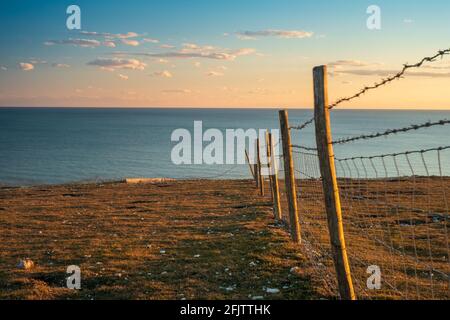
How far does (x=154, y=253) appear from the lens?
1310cm

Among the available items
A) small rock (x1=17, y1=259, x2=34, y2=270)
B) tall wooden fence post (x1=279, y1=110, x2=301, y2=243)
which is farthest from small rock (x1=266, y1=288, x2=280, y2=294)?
small rock (x1=17, y1=259, x2=34, y2=270)

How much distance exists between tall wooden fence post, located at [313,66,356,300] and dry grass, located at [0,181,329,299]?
145cm

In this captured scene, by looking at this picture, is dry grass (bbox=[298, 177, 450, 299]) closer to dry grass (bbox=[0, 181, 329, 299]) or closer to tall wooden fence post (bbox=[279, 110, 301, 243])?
tall wooden fence post (bbox=[279, 110, 301, 243])

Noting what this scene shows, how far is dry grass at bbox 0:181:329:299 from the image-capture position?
9.53m

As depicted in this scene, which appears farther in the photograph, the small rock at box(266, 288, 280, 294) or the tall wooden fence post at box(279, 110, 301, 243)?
the tall wooden fence post at box(279, 110, 301, 243)

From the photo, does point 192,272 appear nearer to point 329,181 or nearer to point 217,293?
→ point 217,293

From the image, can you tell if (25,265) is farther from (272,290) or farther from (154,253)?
(272,290)

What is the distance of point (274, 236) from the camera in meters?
14.4

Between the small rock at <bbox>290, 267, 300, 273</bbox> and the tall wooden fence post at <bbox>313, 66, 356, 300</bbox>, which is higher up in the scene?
the tall wooden fence post at <bbox>313, 66, 356, 300</bbox>

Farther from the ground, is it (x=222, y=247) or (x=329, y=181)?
(x=329, y=181)

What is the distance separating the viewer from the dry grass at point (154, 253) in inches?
375

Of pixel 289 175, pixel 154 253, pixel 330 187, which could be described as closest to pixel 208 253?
pixel 154 253

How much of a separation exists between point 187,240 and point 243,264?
12.7 feet
